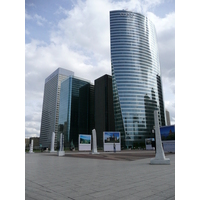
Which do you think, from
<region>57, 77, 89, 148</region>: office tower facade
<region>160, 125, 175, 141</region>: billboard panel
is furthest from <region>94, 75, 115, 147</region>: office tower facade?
<region>160, 125, 175, 141</region>: billboard panel

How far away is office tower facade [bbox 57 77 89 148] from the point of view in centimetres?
11241

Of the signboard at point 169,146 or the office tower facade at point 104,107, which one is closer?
the signboard at point 169,146

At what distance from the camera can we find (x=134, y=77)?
91.6 metres

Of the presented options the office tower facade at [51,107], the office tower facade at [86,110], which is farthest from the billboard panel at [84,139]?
the office tower facade at [51,107]

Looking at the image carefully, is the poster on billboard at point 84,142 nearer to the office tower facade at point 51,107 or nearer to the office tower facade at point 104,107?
the office tower facade at point 104,107

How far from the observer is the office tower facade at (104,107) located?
98.6 metres

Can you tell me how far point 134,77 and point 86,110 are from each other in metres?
44.2

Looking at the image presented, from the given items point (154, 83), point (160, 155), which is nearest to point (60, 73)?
point (154, 83)

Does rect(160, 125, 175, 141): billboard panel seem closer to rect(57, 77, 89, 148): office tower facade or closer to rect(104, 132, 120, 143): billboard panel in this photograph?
rect(104, 132, 120, 143): billboard panel

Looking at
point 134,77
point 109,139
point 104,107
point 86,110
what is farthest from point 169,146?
point 86,110

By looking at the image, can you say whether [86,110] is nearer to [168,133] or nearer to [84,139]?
[84,139]

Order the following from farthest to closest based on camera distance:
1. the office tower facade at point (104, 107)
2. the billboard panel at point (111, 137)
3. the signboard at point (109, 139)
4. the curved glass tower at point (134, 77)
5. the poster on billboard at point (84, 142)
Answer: the office tower facade at point (104, 107) < the curved glass tower at point (134, 77) < the billboard panel at point (111, 137) < the signboard at point (109, 139) < the poster on billboard at point (84, 142)

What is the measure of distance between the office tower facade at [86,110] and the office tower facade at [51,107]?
30580 mm
